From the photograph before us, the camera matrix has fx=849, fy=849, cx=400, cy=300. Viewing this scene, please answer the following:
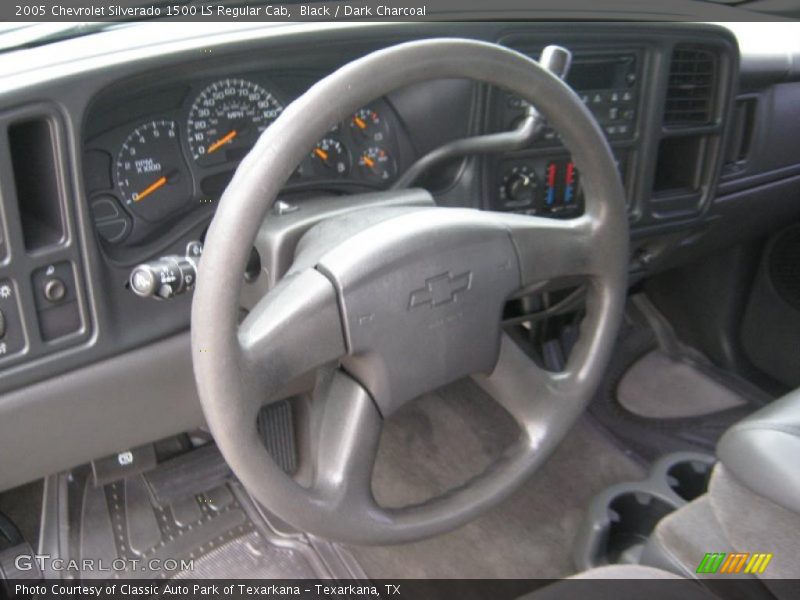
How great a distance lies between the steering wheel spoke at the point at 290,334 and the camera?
87 cm

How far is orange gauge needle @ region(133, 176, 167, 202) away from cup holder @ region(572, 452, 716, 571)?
0.99m

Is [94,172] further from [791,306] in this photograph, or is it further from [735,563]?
[791,306]

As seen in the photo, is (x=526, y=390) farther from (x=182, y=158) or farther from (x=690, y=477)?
(x=690, y=477)

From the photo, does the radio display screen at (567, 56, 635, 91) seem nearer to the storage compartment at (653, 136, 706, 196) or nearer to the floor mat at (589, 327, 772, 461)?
the storage compartment at (653, 136, 706, 196)

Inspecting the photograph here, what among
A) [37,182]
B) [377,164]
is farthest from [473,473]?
[37,182]

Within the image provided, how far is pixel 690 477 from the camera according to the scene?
1706 millimetres

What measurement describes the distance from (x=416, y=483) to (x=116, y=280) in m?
0.93

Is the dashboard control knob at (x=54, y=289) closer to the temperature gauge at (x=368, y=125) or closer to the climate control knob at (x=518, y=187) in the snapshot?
the temperature gauge at (x=368, y=125)

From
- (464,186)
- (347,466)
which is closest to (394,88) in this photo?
(347,466)

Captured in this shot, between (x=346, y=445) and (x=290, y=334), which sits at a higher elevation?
(x=290, y=334)

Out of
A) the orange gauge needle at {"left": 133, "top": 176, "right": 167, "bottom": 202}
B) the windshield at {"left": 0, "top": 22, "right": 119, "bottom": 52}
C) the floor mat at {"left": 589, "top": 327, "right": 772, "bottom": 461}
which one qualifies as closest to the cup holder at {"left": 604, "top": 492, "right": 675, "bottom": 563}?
the floor mat at {"left": 589, "top": 327, "right": 772, "bottom": 461}

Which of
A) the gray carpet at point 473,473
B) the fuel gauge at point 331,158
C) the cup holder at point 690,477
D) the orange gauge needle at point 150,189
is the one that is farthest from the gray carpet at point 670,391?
the orange gauge needle at point 150,189

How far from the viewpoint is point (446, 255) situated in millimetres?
976

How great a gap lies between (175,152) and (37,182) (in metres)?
0.19
